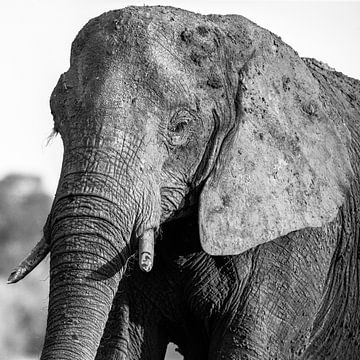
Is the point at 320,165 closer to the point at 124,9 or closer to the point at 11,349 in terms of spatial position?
the point at 124,9

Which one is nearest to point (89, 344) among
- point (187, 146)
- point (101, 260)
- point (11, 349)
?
point (101, 260)

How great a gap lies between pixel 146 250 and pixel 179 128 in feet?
2.60

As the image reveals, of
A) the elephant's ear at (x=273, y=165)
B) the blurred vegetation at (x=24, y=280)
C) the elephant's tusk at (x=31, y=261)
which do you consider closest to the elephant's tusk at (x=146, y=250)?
the elephant's ear at (x=273, y=165)

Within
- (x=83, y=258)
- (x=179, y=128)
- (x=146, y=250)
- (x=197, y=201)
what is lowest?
(x=83, y=258)

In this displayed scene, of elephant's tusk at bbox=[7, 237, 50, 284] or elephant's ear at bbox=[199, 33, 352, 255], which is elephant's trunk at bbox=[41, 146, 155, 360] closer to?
elephant's tusk at bbox=[7, 237, 50, 284]

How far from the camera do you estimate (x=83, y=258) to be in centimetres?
963

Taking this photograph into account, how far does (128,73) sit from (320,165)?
141 centimetres

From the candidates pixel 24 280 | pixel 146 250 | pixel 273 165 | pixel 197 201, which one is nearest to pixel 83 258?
pixel 146 250

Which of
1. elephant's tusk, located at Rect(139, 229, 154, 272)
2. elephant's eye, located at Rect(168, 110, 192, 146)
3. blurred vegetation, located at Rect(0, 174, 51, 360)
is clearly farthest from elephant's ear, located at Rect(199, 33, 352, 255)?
blurred vegetation, located at Rect(0, 174, 51, 360)

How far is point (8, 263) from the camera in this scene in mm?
29312

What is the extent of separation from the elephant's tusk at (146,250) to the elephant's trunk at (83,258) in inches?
4.4

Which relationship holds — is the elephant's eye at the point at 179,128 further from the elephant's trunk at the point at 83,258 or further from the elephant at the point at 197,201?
the elephant's trunk at the point at 83,258

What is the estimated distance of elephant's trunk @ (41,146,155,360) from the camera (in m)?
9.60

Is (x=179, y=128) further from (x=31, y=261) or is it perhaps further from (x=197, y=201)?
(x=31, y=261)
